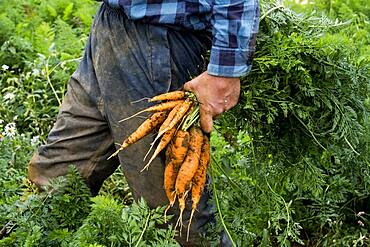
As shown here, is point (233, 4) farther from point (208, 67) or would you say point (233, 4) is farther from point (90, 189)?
point (90, 189)

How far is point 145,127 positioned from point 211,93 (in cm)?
29

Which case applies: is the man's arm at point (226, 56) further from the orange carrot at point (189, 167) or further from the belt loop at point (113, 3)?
the belt loop at point (113, 3)

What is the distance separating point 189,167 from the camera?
3254 millimetres

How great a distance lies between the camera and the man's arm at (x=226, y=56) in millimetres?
3199

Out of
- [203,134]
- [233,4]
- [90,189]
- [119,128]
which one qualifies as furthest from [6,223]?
[233,4]

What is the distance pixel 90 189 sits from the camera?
13.3 feet

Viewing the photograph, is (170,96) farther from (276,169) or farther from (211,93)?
(276,169)

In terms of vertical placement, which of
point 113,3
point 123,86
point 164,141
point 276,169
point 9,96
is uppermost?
point 113,3

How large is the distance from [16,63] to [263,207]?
3.12 metres

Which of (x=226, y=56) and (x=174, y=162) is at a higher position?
(x=226, y=56)

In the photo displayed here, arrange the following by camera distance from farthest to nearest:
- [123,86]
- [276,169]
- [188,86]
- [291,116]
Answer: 1. [276,169]
2. [291,116]
3. [123,86]
4. [188,86]

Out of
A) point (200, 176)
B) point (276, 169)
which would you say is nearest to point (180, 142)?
point (200, 176)

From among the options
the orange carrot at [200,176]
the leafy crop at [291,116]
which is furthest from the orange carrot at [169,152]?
the leafy crop at [291,116]

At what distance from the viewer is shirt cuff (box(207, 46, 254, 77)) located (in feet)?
10.6
